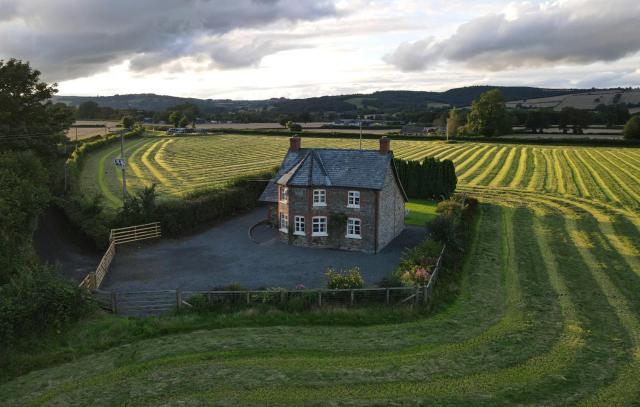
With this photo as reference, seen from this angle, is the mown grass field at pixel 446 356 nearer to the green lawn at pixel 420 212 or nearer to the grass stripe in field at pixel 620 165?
the green lawn at pixel 420 212

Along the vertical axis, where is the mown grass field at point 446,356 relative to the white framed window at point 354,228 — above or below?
below

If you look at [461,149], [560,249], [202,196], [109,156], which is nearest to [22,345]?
[202,196]

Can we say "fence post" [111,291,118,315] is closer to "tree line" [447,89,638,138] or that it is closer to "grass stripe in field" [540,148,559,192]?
"grass stripe in field" [540,148,559,192]

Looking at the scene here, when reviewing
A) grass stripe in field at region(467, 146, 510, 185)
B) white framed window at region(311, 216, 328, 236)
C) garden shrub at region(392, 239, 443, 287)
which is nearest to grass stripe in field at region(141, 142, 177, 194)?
white framed window at region(311, 216, 328, 236)

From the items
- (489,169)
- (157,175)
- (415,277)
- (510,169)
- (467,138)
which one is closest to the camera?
(415,277)

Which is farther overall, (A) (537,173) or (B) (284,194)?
(A) (537,173)

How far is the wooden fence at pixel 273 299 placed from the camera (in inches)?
874

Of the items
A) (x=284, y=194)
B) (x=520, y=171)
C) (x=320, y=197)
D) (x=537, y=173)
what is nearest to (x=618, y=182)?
(x=537, y=173)

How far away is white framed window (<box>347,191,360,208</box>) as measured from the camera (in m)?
34.2

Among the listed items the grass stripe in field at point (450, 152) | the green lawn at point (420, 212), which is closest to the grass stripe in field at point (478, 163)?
the grass stripe in field at point (450, 152)

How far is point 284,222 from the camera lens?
3628 cm

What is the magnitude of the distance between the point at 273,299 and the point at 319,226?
514 inches

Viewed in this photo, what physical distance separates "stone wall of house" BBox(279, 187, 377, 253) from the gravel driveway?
715 mm

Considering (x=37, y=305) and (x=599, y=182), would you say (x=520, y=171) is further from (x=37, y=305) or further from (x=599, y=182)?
(x=37, y=305)
